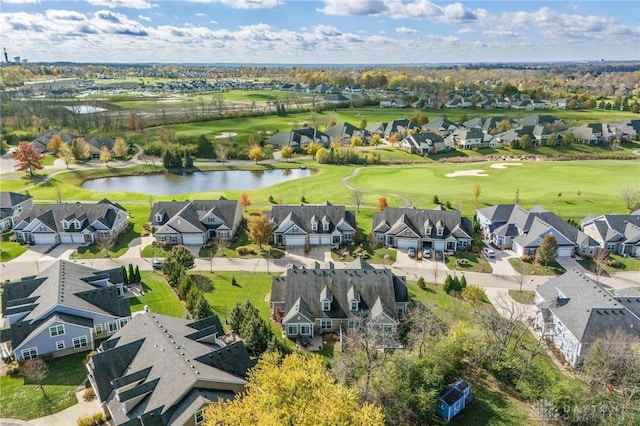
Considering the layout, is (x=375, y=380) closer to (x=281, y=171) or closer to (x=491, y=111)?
(x=281, y=171)

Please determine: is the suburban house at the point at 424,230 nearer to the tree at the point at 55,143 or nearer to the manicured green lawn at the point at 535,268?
the manicured green lawn at the point at 535,268

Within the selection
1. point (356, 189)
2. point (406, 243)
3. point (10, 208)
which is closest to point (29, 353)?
point (10, 208)

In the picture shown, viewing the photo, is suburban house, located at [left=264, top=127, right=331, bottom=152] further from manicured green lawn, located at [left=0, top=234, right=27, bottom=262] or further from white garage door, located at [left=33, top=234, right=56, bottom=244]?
manicured green lawn, located at [left=0, top=234, right=27, bottom=262]

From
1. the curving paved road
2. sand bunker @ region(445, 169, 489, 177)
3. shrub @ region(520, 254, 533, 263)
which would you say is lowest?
shrub @ region(520, 254, 533, 263)

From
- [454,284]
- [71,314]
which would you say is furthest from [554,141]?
[71,314]

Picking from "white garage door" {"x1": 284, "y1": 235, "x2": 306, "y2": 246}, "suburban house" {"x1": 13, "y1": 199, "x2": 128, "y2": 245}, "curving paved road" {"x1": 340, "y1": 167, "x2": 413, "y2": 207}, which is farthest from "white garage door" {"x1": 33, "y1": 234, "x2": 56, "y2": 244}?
"curving paved road" {"x1": 340, "y1": 167, "x2": 413, "y2": 207}

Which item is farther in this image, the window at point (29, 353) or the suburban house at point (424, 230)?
the suburban house at point (424, 230)

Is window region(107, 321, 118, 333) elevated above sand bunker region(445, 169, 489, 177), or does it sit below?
below

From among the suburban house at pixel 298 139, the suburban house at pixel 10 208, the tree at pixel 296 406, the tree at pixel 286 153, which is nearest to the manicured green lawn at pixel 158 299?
the tree at pixel 296 406
